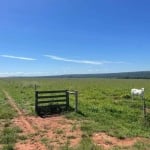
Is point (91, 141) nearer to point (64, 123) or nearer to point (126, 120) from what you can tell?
point (64, 123)

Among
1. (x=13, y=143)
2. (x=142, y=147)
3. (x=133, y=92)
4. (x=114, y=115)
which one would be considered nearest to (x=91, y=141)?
(x=142, y=147)

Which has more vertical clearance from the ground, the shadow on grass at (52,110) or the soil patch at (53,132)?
the shadow on grass at (52,110)

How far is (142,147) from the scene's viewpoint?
8.19m

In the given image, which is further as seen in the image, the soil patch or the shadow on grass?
the shadow on grass

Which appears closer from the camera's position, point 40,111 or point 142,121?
point 142,121

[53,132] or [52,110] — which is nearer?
[53,132]

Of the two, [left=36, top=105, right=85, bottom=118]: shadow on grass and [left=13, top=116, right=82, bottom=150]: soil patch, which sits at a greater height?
[left=36, top=105, right=85, bottom=118]: shadow on grass

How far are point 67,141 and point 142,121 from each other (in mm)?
5080

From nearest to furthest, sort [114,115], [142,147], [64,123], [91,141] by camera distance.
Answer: [142,147]
[91,141]
[64,123]
[114,115]

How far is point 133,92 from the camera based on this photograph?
24297mm

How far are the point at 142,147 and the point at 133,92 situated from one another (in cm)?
1646

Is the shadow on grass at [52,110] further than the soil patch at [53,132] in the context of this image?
Yes

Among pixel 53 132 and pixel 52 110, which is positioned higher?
pixel 52 110

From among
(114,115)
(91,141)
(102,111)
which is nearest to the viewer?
(91,141)
